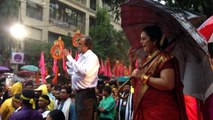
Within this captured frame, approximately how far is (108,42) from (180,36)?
36.9 meters

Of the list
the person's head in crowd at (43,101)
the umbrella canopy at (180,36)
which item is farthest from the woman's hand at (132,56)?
the person's head in crowd at (43,101)

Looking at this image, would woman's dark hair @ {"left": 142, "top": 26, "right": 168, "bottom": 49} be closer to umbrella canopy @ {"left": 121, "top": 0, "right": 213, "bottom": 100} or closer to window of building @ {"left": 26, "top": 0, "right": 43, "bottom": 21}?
umbrella canopy @ {"left": 121, "top": 0, "right": 213, "bottom": 100}

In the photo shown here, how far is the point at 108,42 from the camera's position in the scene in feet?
133

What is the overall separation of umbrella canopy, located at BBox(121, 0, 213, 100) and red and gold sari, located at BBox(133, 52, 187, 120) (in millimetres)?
317

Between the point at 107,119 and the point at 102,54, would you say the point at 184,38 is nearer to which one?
the point at 107,119

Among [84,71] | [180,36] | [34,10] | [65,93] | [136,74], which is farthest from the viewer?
[34,10]

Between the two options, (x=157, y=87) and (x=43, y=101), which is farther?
(x=43, y=101)

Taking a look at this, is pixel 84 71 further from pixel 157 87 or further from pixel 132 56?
pixel 157 87

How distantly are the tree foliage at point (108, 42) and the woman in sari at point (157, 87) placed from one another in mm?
34394

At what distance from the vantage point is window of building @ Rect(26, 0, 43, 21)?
33197mm

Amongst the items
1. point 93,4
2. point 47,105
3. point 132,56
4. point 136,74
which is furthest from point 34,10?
point 136,74

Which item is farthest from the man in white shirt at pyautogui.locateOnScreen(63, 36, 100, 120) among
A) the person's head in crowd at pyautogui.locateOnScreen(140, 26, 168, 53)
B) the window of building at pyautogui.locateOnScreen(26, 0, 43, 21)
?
the window of building at pyautogui.locateOnScreen(26, 0, 43, 21)

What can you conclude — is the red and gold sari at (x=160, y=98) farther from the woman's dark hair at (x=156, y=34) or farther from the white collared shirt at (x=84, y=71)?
the white collared shirt at (x=84, y=71)

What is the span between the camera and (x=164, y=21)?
12.3ft
